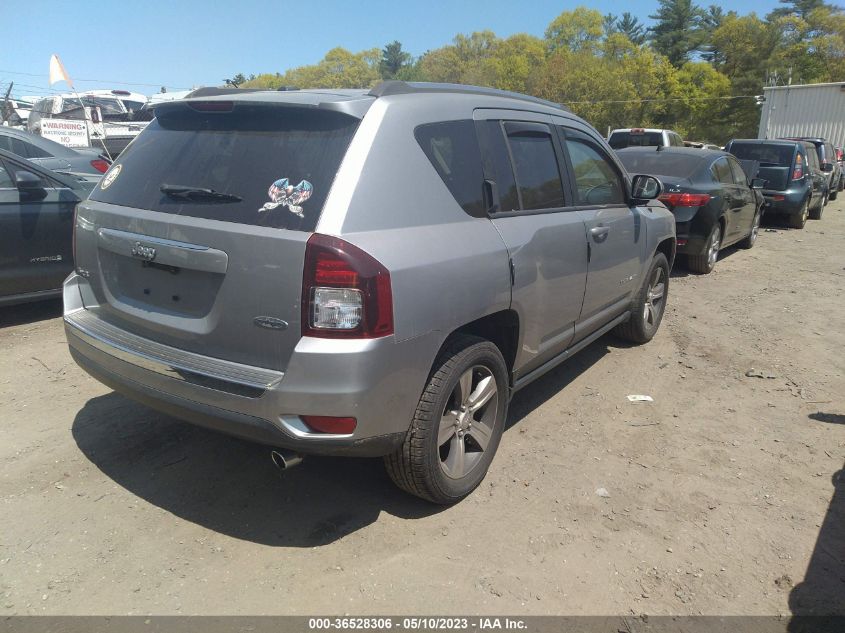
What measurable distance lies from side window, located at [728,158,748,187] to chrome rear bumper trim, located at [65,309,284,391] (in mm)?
8838

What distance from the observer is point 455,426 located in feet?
10.0

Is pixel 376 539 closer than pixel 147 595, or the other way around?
pixel 147 595

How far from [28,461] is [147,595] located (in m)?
1.42

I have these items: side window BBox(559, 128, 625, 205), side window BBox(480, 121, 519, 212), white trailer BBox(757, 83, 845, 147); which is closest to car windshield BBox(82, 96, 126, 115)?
side window BBox(559, 128, 625, 205)

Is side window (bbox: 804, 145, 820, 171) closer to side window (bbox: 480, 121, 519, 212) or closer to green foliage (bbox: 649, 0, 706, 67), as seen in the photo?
side window (bbox: 480, 121, 519, 212)

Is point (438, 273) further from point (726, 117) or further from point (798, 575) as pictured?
point (726, 117)

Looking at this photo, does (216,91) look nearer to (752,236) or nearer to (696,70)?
(752,236)

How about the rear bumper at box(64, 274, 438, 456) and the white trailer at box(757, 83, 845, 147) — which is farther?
the white trailer at box(757, 83, 845, 147)

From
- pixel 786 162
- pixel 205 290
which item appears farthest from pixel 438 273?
pixel 786 162

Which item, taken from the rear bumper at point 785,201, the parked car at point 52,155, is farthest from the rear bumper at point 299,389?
the rear bumper at point 785,201

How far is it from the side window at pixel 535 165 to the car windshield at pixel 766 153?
432 inches

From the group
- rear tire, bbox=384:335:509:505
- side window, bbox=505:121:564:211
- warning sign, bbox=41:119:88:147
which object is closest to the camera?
rear tire, bbox=384:335:509:505

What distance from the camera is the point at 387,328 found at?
7.95 ft

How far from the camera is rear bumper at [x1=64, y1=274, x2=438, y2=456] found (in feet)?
7.77
